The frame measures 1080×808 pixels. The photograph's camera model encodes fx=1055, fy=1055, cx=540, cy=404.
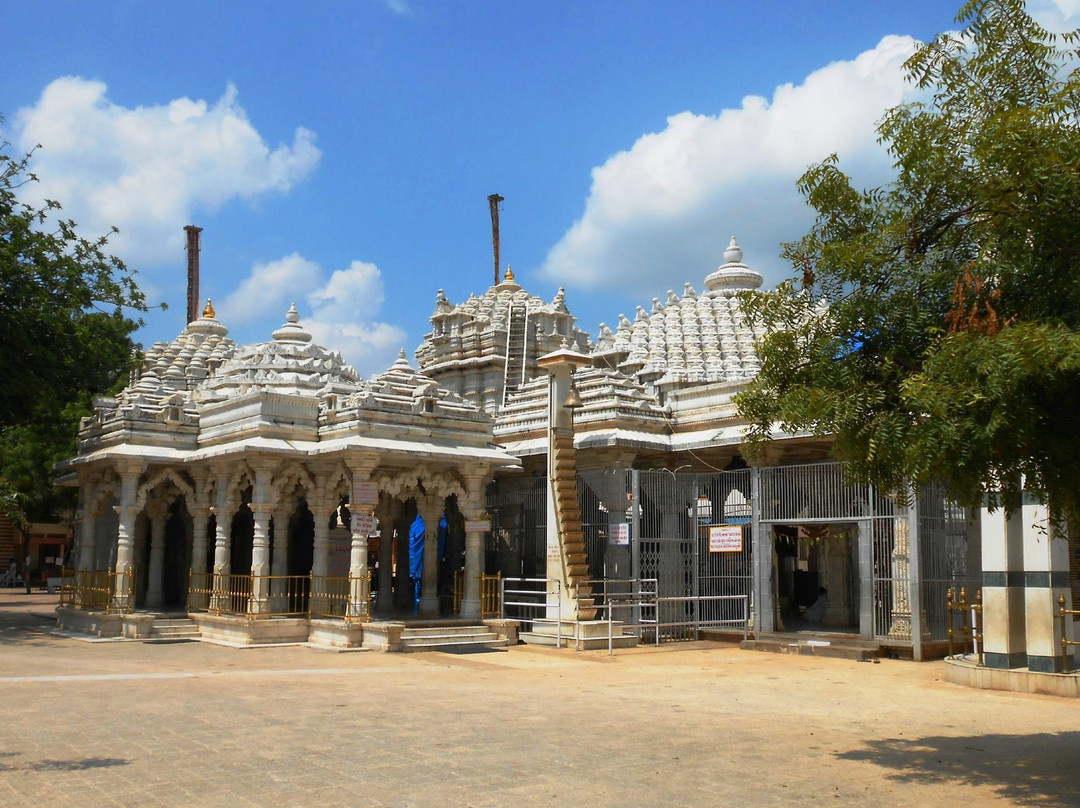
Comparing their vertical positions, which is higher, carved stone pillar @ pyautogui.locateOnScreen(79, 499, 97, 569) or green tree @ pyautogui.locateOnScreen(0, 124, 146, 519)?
green tree @ pyautogui.locateOnScreen(0, 124, 146, 519)

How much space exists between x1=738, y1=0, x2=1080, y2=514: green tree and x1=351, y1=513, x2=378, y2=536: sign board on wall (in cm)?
1040

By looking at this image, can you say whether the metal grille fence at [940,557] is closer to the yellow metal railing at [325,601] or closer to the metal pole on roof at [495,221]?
the yellow metal railing at [325,601]

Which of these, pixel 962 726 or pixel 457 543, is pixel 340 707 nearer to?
pixel 962 726

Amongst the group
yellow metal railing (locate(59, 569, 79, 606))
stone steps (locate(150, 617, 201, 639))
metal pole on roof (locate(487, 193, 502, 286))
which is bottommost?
stone steps (locate(150, 617, 201, 639))

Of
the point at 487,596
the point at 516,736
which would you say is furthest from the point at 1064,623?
the point at 487,596

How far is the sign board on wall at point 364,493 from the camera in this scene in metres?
17.9

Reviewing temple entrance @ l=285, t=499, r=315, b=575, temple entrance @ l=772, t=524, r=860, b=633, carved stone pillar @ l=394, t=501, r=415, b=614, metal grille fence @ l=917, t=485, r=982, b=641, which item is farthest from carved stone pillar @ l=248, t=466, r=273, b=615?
metal grille fence @ l=917, t=485, r=982, b=641

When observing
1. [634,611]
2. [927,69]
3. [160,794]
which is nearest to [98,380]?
[634,611]

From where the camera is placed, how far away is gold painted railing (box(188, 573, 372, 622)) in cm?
A: 1786

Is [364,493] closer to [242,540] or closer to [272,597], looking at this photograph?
[272,597]

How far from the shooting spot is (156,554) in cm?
2244

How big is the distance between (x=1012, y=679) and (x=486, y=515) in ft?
34.1

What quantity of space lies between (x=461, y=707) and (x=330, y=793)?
13.3ft

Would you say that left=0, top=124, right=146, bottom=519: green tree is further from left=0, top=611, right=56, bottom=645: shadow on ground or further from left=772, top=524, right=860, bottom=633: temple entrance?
left=772, top=524, right=860, bottom=633: temple entrance
